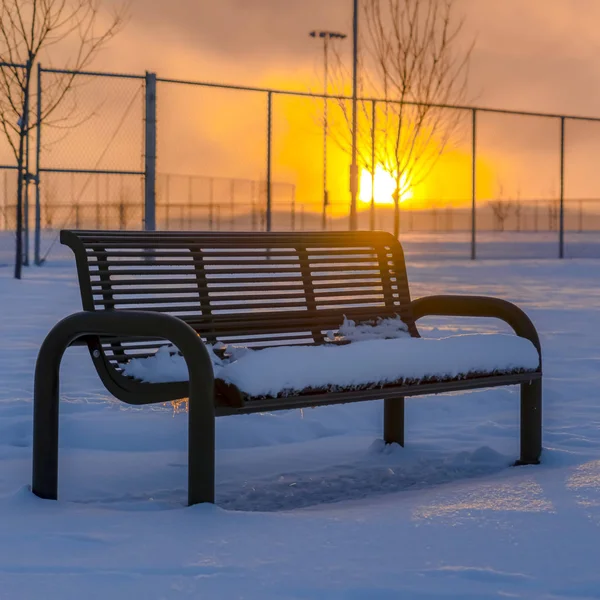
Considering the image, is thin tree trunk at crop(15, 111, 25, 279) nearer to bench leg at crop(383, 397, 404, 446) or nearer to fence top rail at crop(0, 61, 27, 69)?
fence top rail at crop(0, 61, 27, 69)

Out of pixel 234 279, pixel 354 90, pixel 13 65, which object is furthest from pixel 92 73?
pixel 234 279

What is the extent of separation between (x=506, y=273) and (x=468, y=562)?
48.3 ft

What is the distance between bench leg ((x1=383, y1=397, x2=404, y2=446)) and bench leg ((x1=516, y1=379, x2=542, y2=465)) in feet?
1.57

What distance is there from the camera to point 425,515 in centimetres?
276

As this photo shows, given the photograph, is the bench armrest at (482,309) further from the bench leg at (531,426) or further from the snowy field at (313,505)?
the snowy field at (313,505)

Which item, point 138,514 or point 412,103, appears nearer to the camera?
point 138,514

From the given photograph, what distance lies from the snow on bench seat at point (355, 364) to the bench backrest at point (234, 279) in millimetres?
192

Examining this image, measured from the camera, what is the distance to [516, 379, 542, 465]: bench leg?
357 cm

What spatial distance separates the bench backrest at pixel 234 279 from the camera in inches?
127

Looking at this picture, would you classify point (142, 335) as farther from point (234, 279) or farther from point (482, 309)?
point (482, 309)

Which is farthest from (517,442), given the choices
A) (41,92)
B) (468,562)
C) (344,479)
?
(41,92)

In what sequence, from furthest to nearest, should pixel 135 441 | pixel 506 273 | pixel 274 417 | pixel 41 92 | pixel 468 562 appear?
1. pixel 506 273
2. pixel 41 92
3. pixel 274 417
4. pixel 135 441
5. pixel 468 562

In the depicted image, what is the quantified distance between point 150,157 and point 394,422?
29.6 ft

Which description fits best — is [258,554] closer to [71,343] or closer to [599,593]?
[599,593]
